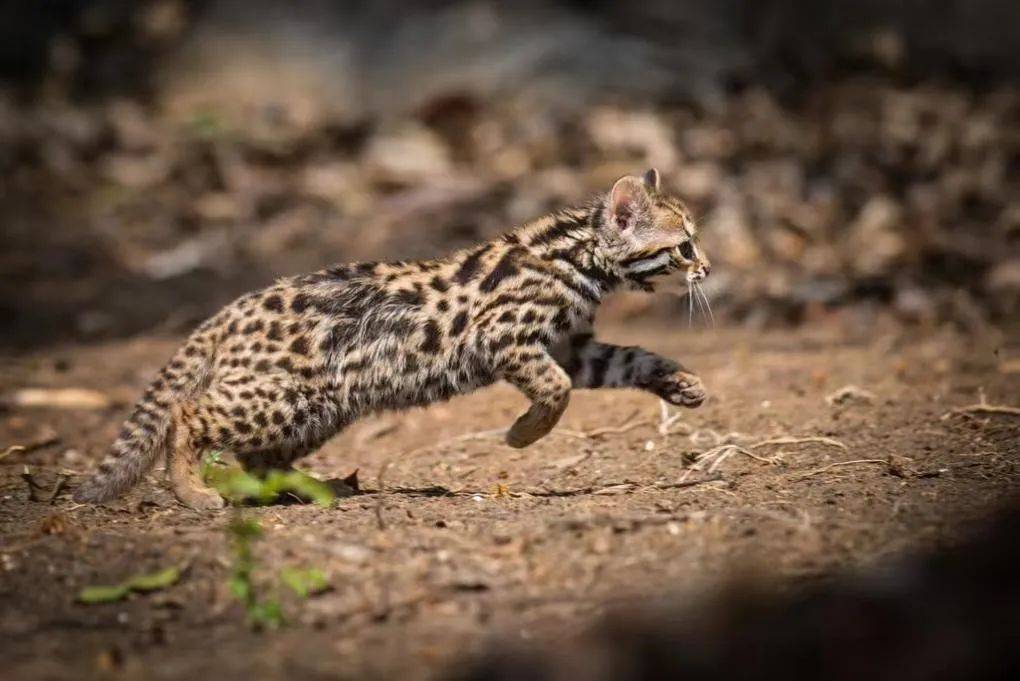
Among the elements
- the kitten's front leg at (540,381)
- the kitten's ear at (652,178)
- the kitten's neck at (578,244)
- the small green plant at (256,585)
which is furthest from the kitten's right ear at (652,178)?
the small green plant at (256,585)

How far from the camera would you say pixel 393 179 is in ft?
48.7

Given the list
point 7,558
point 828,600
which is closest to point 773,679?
point 828,600

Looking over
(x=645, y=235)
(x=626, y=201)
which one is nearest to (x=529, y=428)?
(x=645, y=235)

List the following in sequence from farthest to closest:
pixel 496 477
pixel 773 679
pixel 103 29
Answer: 1. pixel 103 29
2. pixel 496 477
3. pixel 773 679

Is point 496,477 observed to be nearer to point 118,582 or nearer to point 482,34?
point 118,582

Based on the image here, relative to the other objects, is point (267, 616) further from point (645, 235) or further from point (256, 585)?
point (645, 235)

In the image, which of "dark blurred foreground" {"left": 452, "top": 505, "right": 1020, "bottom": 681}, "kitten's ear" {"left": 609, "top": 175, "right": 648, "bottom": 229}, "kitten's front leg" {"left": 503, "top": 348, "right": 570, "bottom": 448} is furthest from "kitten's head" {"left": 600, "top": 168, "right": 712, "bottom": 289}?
"dark blurred foreground" {"left": 452, "top": 505, "right": 1020, "bottom": 681}

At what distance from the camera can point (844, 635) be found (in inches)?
154

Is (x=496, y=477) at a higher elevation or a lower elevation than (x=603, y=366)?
lower

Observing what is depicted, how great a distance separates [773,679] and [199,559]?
7.90 ft

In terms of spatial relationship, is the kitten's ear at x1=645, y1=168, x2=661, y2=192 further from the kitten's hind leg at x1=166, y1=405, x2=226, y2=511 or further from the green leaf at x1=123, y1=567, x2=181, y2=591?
the green leaf at x1=123, y1=567, x2=181, y2=591

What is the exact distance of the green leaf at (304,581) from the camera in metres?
5.05

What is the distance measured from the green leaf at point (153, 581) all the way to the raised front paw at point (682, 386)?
306 centimetres

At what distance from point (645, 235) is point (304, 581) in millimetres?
3070
